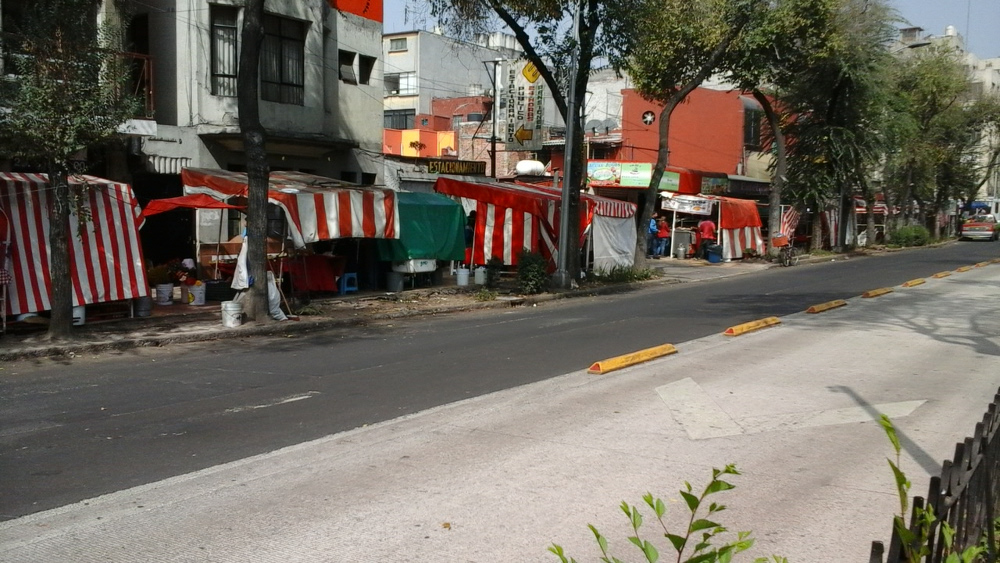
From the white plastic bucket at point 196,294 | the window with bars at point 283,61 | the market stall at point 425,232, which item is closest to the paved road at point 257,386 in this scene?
the market stall at point 425,232

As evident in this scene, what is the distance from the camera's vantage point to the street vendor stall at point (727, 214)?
114 ft

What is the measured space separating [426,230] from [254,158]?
672 centimetres

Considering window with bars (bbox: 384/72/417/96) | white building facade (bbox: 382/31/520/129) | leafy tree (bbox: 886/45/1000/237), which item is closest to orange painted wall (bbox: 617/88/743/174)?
leafy tree (bbox: 886/45/1000/237)

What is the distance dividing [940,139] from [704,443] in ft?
176

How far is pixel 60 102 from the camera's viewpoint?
1201cm

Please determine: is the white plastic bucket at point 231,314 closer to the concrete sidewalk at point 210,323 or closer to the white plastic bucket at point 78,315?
the concrete sidewalk at point 210,323

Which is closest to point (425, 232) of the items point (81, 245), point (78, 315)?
point (81, 245)

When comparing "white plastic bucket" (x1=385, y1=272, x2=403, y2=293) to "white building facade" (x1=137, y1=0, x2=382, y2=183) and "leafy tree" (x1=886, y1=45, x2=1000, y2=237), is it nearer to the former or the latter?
"white building facade" (x1=137, y1=0, x2=382, y2=183)

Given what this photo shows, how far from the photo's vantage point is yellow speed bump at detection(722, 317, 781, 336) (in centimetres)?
1395

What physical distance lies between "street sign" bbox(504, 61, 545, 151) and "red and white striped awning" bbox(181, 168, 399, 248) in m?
7.48

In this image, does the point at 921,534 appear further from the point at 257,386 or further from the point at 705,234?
the point at 705,234

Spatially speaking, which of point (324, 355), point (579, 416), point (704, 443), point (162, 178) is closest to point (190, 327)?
point (324, 355)

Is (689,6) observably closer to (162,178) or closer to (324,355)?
(162,178)

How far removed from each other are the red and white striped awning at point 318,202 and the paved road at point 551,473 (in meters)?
7.59
